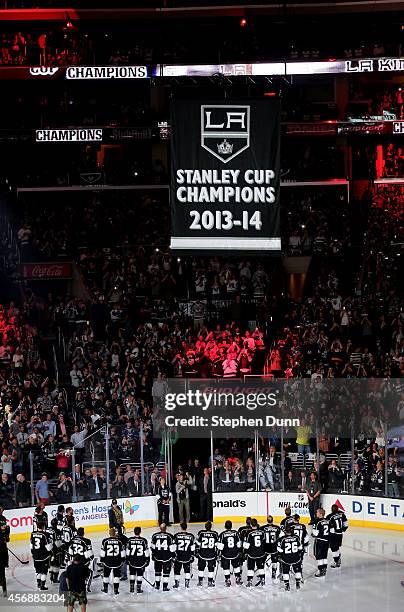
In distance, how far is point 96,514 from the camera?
920 inches

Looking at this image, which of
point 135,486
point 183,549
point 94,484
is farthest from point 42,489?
point 183,549

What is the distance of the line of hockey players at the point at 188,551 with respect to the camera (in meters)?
19.5

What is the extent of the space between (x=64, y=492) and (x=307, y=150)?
58.8ft

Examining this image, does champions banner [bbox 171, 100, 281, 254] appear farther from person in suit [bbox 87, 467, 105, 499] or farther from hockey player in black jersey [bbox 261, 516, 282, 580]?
person in suit [bbox 87, 467, 105, 499]

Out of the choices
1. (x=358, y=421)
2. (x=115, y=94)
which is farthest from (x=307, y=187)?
(x=358, y=421)

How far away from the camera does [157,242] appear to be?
33.7 metres

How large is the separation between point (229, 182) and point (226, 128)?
756mm

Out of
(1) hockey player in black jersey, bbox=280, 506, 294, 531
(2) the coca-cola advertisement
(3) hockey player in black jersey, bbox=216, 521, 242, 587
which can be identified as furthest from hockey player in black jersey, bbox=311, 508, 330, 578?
(2) the coca-cola advertisement

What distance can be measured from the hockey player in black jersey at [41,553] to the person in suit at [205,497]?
4.41m

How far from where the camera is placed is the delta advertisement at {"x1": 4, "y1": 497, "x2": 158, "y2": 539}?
2269 centimetres

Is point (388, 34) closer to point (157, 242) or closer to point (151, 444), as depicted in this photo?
point (157, 242)

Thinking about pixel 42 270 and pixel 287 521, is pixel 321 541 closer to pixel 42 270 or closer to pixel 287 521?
pixel 287 521
